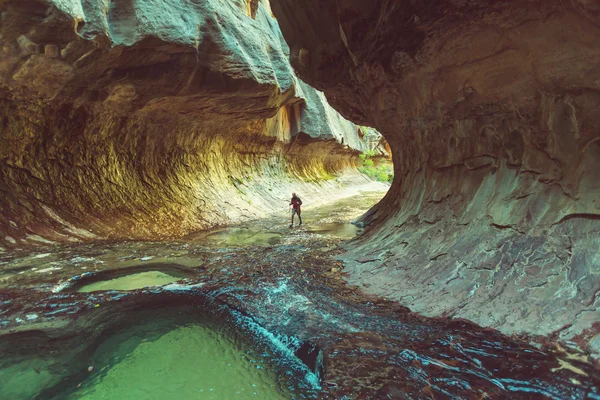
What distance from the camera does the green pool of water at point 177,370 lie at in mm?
2443

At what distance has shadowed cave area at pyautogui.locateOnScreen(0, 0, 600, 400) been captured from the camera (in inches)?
104

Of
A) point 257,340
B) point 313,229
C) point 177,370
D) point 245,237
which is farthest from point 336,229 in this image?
point 177,370

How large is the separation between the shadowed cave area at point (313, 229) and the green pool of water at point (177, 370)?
21 millimetres

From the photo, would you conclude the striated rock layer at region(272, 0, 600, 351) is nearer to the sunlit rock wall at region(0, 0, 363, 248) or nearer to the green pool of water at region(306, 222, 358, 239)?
the green pool of water at region(306, 222, 358, 239)

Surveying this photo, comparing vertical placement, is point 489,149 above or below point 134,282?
above

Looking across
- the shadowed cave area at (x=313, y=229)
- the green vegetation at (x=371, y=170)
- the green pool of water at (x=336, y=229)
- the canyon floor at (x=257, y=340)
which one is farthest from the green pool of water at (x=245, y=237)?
the green vegetation at (x=371, y=170)

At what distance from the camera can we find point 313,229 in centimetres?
966

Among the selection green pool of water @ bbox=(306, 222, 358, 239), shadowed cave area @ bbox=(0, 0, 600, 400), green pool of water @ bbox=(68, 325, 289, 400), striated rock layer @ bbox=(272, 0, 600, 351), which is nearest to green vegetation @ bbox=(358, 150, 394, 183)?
green pool of water @ bbox=(306, 222, 358, 239)

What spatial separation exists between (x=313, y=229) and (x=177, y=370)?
709 centimetres

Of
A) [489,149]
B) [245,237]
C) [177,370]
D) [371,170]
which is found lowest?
[245,237]

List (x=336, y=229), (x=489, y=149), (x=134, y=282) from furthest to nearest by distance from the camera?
(x=336, y=229), (x=134, y=282), (x=489, y=149)

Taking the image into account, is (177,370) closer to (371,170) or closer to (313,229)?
(313,229)

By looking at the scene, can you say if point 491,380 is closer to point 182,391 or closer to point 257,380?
point 257,380

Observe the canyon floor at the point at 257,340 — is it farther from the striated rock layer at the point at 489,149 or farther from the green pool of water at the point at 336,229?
the green pool of water at the point at 336,229
